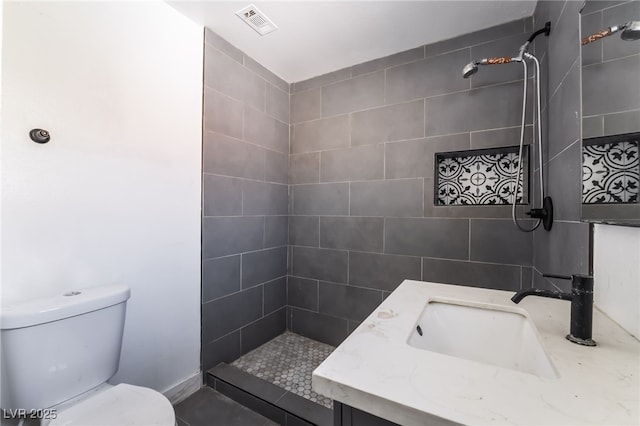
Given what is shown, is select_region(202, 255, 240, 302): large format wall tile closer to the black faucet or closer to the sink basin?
the sink basin

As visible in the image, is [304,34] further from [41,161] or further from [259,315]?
[259,315]

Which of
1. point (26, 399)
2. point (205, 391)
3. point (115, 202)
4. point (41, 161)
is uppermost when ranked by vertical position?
point (41, 161)

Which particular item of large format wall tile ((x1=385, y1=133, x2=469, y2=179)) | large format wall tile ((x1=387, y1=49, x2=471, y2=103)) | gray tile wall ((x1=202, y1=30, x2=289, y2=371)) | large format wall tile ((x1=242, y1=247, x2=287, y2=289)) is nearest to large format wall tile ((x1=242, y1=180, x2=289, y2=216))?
gray tile wall ((x1=202, y1=30, x2=289, y2=371))

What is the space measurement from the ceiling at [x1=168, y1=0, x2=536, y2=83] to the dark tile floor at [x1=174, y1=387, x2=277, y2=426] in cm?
240

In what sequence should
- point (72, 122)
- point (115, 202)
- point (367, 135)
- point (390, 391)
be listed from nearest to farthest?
point (390, 391) → point (72, 122) → point (115, 202) → point (367, 135)

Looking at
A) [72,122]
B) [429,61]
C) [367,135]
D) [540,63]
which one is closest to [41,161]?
[72,122]

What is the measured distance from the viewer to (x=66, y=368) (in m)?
1.03

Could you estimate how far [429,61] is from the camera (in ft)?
6.31

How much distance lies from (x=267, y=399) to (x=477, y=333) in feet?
4.06

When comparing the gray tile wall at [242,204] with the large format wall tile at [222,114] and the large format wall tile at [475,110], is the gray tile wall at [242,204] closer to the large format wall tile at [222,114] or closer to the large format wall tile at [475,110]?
the large format wall tile at [222,114]

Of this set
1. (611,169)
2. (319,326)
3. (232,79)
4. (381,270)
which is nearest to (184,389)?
(319,326)

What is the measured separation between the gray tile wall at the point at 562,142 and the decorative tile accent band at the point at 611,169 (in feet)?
0.20

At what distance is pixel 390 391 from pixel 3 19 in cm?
184

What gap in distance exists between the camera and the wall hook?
1095 millimetres
